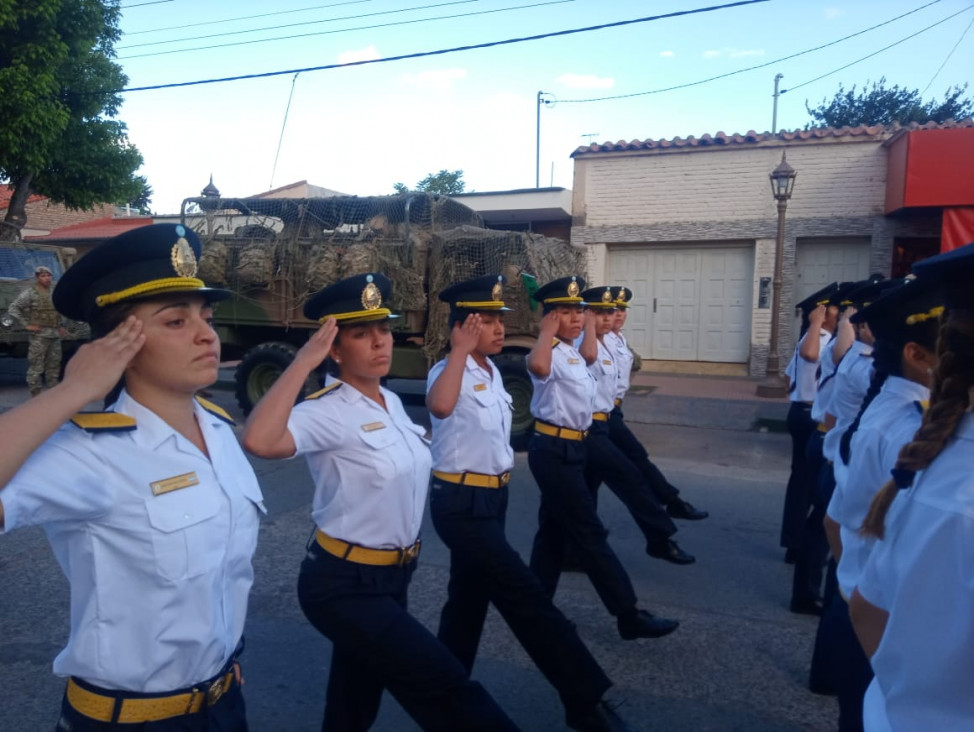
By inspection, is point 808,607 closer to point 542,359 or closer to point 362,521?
point 542,359

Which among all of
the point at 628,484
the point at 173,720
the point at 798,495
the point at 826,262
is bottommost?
the point at 798,495

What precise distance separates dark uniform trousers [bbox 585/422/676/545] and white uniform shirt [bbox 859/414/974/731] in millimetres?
3838

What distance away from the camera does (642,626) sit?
13.8 feet

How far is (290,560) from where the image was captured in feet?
18.3

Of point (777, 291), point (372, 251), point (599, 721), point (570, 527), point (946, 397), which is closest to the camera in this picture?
point (946, 397)

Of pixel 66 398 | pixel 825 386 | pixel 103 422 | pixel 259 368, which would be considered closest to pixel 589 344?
pixel 825 386

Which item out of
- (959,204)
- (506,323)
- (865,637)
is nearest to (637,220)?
(959,204)

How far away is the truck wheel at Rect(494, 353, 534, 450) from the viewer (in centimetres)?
952

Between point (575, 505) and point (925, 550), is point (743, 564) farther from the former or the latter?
point (925, 550)

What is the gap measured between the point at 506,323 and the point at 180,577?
25.8 ft

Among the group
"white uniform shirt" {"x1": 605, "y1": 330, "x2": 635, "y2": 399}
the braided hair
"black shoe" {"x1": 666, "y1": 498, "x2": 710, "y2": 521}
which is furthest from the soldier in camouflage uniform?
the braided hair

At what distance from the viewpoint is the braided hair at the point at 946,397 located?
150cm

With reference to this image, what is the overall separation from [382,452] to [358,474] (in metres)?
0.11

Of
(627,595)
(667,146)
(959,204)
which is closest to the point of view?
(627,595)
